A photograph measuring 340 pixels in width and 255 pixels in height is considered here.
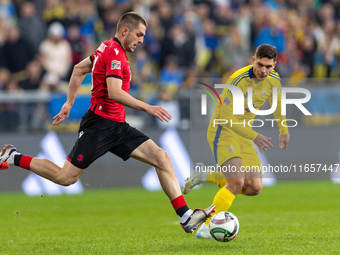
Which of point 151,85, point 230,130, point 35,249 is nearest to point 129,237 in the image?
point 35,249

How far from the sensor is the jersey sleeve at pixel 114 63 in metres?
6.12

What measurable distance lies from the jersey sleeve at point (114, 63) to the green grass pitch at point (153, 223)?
195 centimetres

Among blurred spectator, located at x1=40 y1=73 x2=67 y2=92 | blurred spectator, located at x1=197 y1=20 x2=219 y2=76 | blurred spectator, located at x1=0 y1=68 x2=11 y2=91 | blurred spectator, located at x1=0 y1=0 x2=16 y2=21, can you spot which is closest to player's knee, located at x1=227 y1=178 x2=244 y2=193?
blurred spectator, located at x1=40 y1=73 x2=67 y2=92

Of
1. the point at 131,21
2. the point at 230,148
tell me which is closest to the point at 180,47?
the point at 230,148

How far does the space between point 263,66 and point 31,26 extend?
820 cm

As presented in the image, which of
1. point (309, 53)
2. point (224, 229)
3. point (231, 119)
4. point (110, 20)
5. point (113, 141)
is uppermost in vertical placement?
point (110, 20)

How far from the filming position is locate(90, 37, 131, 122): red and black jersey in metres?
6.17

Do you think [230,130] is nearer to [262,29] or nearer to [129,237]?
[129,237]

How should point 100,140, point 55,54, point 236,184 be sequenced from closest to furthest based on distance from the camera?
point 100,140 → point 236,184 → point 55,54

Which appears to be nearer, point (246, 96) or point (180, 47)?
point (246, 96)

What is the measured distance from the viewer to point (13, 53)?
43.0ft

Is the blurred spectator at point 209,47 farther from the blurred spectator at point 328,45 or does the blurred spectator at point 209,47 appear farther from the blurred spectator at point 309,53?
the blurred spectator at point 328,45

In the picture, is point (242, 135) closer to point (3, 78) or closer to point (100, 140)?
point (100, 140)

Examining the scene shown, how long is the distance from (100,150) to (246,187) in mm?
2095
